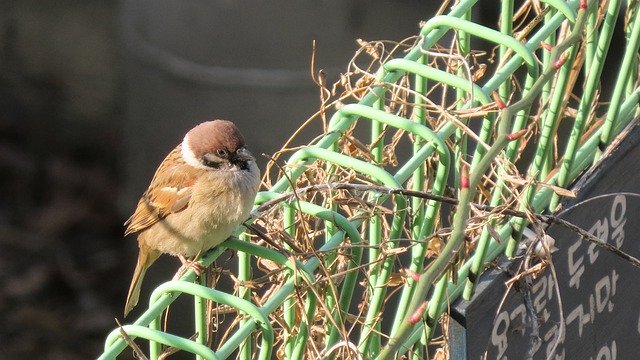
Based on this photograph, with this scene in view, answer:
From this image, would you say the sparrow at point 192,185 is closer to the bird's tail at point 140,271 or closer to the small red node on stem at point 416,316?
the bird's tail at point 140,271

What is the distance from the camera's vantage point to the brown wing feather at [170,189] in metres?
2.77

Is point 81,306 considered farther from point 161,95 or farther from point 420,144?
point 420,144

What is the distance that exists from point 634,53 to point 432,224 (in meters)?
0.62

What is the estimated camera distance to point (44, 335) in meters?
4.78

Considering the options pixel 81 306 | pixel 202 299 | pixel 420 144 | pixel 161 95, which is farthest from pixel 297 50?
pixel 202 299

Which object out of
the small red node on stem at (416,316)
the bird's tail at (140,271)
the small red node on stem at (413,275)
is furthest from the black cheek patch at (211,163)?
the small red node on stem at (416,316)

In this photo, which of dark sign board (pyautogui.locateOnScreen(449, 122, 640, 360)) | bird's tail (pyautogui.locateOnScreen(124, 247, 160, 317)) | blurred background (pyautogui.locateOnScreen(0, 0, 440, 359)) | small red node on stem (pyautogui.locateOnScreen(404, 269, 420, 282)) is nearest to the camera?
small red node on stem (pyautogui.locateOnScreen(404, 269, 420, 282))

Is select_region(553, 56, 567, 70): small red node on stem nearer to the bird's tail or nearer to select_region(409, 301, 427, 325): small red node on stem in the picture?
select_region(409, 301, 427, 325): small red node on stem

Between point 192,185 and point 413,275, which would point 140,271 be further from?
point 413,275

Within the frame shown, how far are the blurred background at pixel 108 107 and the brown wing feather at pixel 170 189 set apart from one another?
110cm

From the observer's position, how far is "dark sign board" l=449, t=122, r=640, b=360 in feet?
5.83

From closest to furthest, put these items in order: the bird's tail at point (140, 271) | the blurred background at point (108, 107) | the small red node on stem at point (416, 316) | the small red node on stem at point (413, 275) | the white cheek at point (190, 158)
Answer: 1. the small red node on stem at point (416, 316)
2. the small red node on stem at point (413, 275)
3. the white cheek at point (190, 158)
4. the bird's tail at point (140, 271)
5. the blurred background at point (108, 107)

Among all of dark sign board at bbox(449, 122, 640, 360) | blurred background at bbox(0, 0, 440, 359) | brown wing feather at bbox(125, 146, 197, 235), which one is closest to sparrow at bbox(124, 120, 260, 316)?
brown wing feather at bbox(125, 146, 197, 235)

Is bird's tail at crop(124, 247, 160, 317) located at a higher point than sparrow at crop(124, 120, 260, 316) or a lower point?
lower
